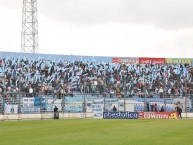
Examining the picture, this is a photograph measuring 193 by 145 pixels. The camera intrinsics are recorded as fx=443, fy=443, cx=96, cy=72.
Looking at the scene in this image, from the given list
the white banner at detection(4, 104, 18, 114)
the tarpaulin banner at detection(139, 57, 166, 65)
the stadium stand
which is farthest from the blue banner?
the tarpaulin banner at detection(139, 57, 166, 65)

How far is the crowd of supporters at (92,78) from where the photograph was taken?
5375 centimetres

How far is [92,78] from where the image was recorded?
6031 cm

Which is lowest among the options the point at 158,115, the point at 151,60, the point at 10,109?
the point at 158,115

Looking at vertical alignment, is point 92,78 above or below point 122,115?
above

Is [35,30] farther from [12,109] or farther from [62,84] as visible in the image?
[12,109]

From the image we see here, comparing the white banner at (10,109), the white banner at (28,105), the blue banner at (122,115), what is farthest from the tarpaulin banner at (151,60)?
the white banner at (10,109)

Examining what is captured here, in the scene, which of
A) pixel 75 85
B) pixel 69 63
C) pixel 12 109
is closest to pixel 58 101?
pixel 12 109

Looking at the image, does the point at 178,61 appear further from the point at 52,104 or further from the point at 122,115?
the point at 52,104

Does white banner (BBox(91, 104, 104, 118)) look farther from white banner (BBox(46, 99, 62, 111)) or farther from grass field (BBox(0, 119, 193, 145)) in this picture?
grass field (BBox(0, 119, 193, 145))

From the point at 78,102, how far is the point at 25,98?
635cm

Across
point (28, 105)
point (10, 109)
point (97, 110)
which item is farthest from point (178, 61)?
point (10, 109)

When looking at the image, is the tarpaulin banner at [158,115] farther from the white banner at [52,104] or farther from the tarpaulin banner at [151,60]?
the tarpaulin banner at [151,60]

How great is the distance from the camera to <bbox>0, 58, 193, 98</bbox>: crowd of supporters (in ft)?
176

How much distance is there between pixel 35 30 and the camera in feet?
245
